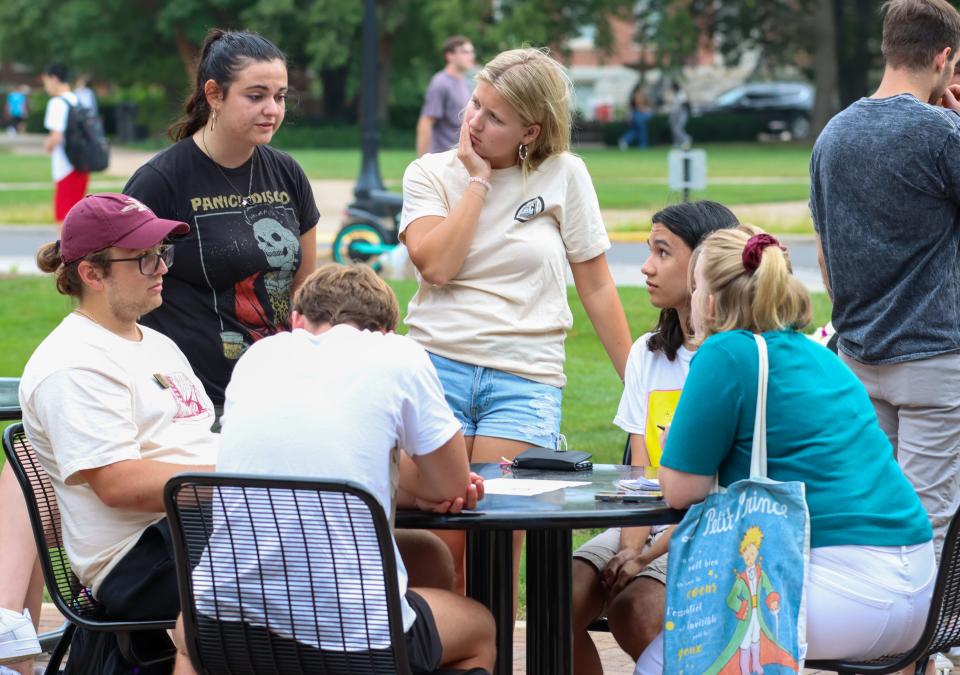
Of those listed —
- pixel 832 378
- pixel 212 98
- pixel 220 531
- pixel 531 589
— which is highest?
pixel 212 98

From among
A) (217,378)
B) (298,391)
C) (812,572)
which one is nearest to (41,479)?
(217,378)

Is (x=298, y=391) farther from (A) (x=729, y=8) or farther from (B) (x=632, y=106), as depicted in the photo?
(A) (x=729, y=8)

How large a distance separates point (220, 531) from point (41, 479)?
39.8 inches

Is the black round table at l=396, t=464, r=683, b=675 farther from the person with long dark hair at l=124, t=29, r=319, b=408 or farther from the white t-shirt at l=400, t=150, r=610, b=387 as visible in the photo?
the person with long dark hair at l=124, t=29, r=319, b=408

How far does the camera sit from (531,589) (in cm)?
369

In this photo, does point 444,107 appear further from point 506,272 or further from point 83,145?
point 506,272

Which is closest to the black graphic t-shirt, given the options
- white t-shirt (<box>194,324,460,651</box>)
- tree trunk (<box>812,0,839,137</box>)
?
white t-shirt (<box>194,324,460,651</box>)

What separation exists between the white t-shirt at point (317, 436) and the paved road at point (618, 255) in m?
10.3

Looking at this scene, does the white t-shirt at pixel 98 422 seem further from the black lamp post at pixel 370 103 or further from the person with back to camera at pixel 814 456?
the black lamp post at pixel 370 103

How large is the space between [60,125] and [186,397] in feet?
37.0

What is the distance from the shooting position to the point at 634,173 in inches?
1220

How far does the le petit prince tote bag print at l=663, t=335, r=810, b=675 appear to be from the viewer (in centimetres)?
315

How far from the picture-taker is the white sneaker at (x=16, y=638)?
3887 mm

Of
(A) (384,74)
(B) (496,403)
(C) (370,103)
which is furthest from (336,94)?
(B) (496,403)
